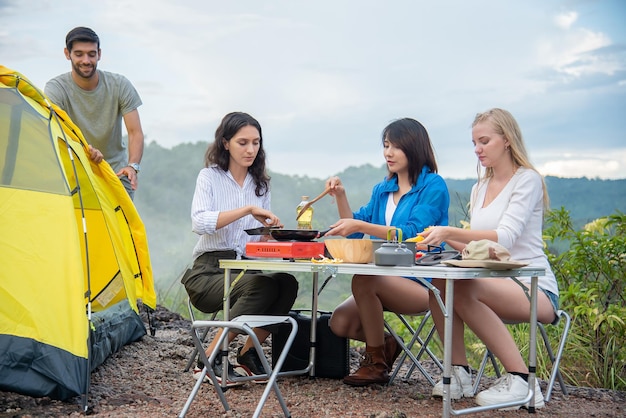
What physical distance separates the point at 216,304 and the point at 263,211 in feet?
1.85

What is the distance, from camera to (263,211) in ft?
12.9

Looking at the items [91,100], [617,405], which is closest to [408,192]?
[617,405]

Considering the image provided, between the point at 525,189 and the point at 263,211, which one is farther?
the point at 263,211

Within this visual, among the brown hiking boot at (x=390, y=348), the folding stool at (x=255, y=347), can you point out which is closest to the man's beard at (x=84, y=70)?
the folding stool at (x=255, y=347)

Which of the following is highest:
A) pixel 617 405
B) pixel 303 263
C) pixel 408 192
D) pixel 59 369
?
pixel 408 192

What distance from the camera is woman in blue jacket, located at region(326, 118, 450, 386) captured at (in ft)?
12.5

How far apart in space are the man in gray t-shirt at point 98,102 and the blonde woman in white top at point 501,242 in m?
2.48

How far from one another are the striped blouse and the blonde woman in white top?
1.16 meters

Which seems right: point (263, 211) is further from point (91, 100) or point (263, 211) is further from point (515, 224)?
point (91, 100)

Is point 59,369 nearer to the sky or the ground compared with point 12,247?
nearer to the ground

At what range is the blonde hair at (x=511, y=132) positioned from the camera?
3607mm

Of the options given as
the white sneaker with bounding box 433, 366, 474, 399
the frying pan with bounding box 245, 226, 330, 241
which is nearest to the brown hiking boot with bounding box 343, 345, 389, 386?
the white sneaker with bounding box 433, 366, 474, 399

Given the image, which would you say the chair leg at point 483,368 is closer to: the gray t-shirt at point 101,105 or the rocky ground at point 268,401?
the rocky ground at point 268,401

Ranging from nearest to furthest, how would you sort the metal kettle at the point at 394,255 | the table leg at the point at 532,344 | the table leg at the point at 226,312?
the metal kettle at the point at 394,255, the table leg at the point at 532,344, the table leg at the point at 226,312
